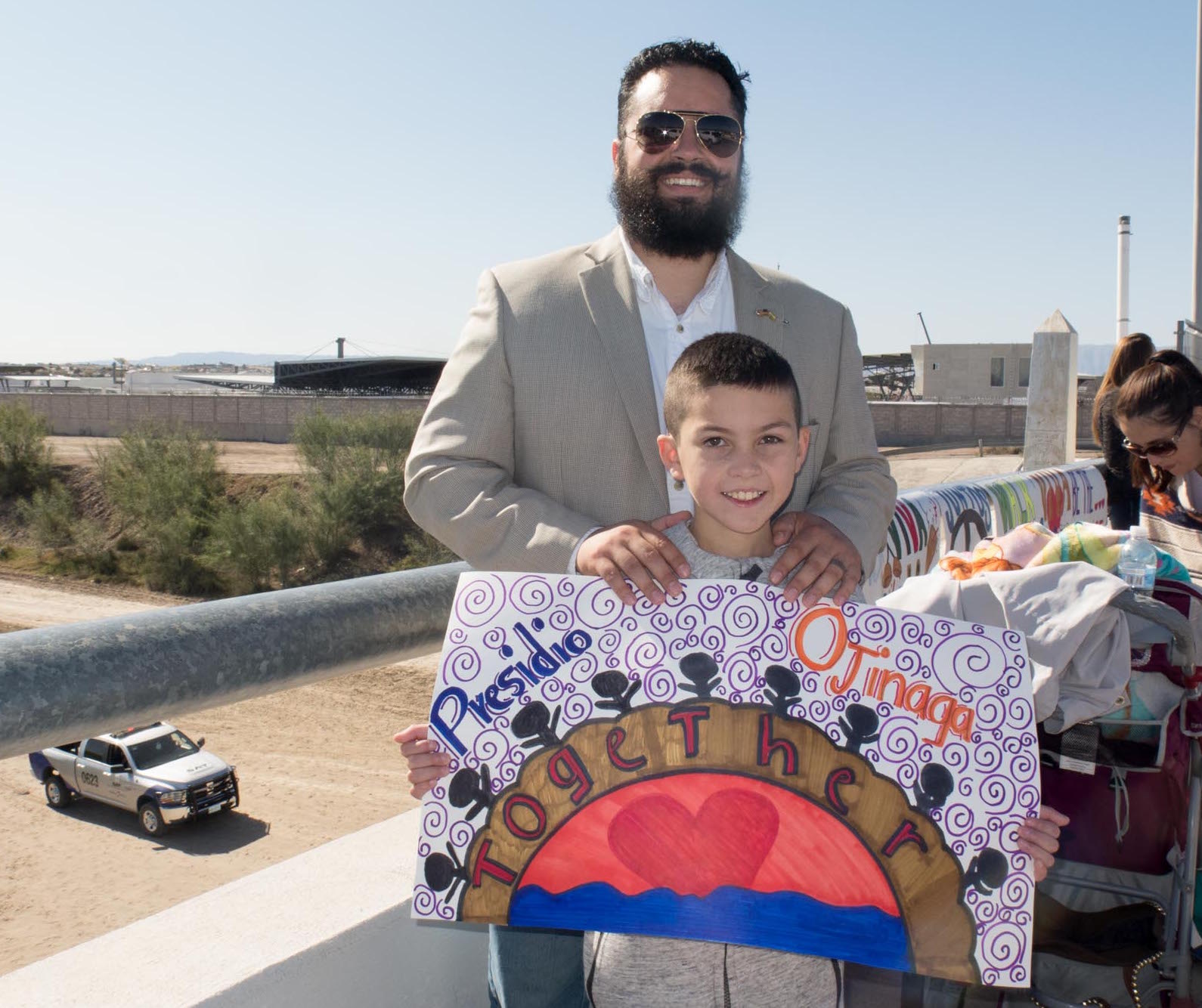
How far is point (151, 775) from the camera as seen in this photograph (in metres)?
22.8

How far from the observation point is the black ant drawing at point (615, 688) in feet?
5.94

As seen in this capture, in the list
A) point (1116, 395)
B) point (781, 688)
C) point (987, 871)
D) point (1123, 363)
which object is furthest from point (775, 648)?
point (1123, 363)

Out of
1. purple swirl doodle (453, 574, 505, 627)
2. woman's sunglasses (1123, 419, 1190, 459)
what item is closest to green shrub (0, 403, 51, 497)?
woman's sunglasses (1123, 419, 1190, 459)

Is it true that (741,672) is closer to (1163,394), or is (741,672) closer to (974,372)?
(1163,394)

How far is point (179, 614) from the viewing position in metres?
1.81

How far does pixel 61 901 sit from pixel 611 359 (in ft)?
75.4

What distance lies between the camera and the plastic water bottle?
2.61 meters

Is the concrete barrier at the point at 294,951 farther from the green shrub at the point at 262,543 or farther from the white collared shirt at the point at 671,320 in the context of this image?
the green shrub at the point at 262,543

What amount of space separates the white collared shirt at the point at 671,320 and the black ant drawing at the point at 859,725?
598 mm

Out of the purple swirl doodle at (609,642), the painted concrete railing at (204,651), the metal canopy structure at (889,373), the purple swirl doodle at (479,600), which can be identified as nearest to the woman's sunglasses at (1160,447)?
the painted concrete railing at (204,651)

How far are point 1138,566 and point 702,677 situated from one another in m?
1.39

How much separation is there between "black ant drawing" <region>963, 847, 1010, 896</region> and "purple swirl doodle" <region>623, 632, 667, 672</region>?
23.1 inches

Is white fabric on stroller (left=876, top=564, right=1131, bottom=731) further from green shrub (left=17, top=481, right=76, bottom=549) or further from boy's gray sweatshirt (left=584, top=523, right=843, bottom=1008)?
green shrub (left=17, top=481, right=76, bottom=549)

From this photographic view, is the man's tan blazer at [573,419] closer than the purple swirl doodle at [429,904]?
No
